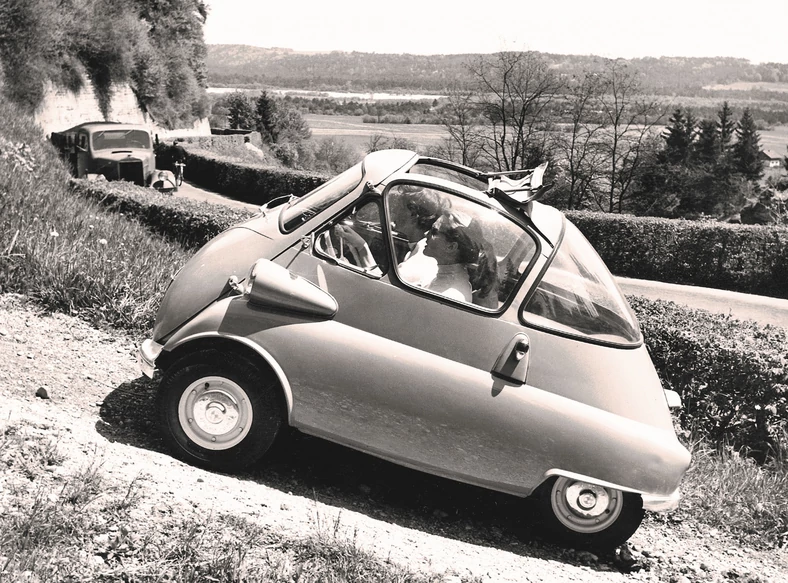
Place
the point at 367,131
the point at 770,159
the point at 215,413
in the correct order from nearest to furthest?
the point at 215,413 → the point at 770,159 → the point at 367,131

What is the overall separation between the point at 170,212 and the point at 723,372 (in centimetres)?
840

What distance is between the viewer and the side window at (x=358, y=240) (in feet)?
15.0

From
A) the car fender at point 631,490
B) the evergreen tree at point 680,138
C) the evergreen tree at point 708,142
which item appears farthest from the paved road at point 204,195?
the evergreen tree at point 708,142

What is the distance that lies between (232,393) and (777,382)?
483 centimetres

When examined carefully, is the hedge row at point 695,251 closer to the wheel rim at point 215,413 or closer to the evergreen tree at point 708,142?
the wheel rim at point 215,413

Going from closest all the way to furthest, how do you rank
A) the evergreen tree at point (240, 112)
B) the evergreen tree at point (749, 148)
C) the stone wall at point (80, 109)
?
the stone wall at point (80, 109) < the evergreen tree at point (749, 148) < the evergreen tree at point (240, 112)

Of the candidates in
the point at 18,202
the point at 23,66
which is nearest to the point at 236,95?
the point at 23,66

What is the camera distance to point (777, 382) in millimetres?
6922

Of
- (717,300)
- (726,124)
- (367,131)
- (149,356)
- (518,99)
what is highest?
(518,99)

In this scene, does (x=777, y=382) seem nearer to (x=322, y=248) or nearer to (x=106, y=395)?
(x=322, y=248)

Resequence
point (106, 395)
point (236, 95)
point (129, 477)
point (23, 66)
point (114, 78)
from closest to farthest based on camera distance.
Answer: point (129, 477) → point (106, 395) → point (23, 66) → point (114, 78) → point (236, 95)

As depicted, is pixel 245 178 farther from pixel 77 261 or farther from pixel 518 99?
pixel 518 99

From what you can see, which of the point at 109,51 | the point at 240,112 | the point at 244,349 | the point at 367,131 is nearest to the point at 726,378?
the point at 244,349

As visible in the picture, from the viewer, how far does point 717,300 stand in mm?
18062
